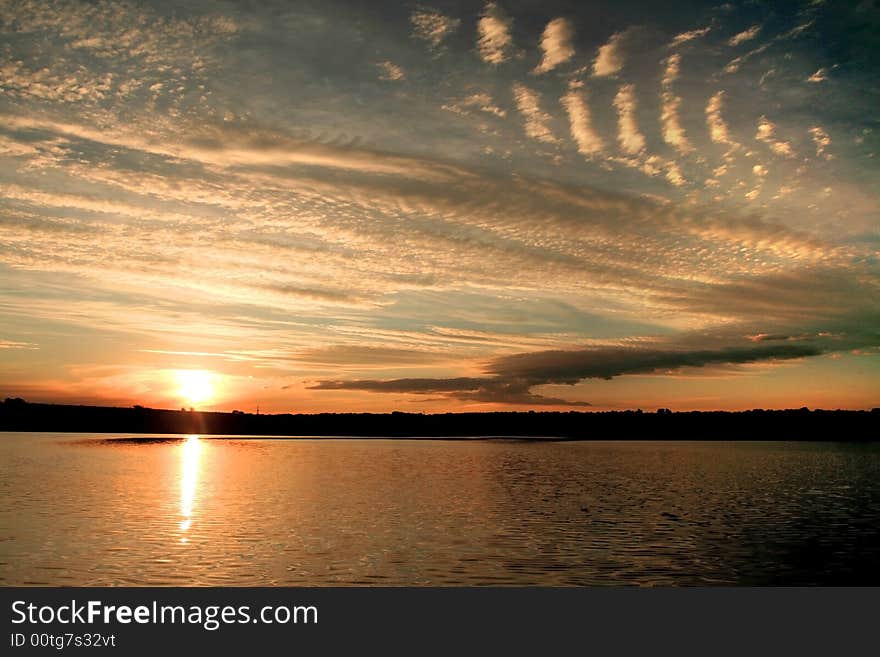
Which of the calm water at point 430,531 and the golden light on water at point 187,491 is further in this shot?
the golden light on water at point 187,491

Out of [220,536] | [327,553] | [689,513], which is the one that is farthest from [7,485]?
[689,513]

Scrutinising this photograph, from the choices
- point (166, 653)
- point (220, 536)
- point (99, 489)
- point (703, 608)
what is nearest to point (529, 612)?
point (703, 608)

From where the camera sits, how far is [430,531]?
45000 mm

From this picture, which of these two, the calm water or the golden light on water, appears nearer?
the calm water

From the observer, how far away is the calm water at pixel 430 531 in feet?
111

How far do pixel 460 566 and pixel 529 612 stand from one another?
24.7 ft

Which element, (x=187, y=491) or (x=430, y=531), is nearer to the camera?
(x=430, y=531)

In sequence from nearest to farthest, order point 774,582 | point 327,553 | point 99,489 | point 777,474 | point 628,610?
point 628,610 < point 774,582 < point 327,553 < point 99,489 < point 777,474

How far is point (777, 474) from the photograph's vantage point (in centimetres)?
10094

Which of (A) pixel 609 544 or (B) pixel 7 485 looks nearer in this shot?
(A) pixel 609 544

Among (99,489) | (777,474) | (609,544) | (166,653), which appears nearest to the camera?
(166,653)

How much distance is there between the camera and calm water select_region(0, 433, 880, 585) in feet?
111

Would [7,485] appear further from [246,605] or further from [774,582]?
[774,582]

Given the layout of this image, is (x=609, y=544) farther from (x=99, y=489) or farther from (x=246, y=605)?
(x=99, y=489)
